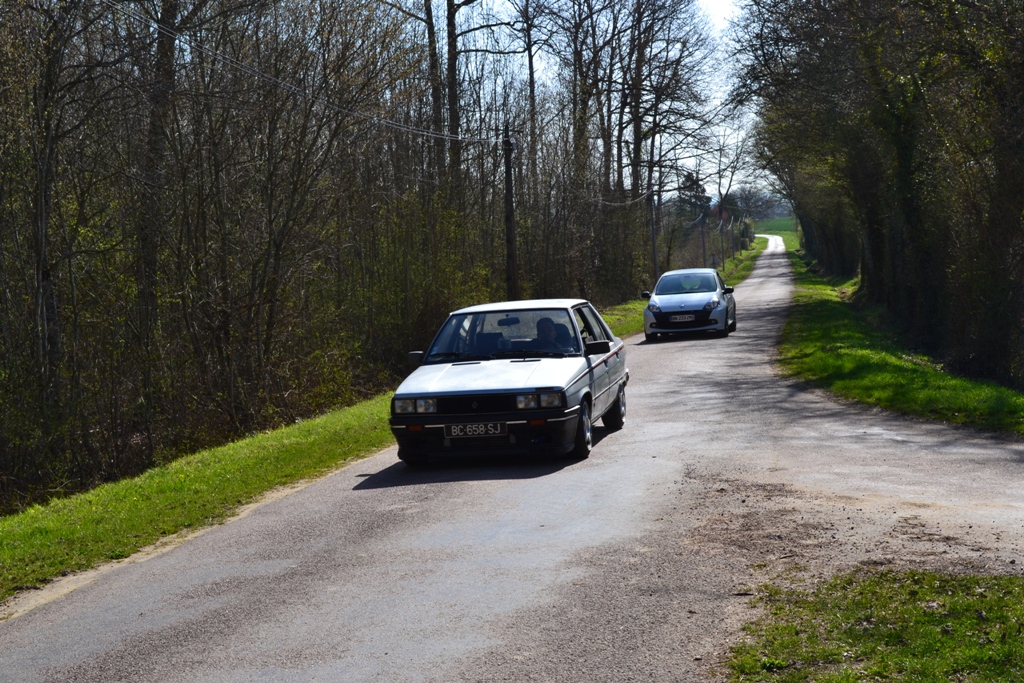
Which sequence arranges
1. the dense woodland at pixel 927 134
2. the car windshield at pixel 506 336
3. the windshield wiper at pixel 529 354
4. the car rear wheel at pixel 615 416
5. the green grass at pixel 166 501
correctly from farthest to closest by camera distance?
the dense woodland at pixel 927 134
the car rear wheel at pixel 615 416
the car windshield at pixel 506 336
the windshield wiper at pixel 529 354
the green grass at pixel 166 501

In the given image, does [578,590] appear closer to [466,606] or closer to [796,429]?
[466,606]

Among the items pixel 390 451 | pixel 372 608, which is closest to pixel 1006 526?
pixel 372 608

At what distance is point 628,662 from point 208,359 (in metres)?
13.8

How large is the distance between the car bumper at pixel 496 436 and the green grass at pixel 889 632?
4685mm

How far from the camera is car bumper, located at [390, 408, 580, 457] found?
34.3 ft

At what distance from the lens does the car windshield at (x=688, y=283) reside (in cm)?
2948

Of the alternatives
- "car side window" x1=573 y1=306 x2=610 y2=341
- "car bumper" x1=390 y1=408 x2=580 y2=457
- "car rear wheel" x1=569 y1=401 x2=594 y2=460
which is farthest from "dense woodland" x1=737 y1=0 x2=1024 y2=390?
"car bumper" x1=390 y1=408 x2=580 y2=457

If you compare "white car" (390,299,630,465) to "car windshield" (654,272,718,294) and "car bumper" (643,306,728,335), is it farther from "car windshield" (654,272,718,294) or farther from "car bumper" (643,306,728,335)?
"car windshield" (654,272,718,294)

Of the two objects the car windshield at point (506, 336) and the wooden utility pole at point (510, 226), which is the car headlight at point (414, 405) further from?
the wooden utility pole at point (510, 226)

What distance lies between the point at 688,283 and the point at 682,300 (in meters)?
1.17

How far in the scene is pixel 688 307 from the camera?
92.6 feet

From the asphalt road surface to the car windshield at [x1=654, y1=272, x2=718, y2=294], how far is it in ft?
59.1

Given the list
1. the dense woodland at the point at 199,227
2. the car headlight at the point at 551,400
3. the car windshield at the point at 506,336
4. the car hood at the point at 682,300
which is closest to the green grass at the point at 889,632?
the car headlight at the point at 551,400

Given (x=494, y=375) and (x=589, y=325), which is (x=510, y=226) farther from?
(x=494, y=375)
